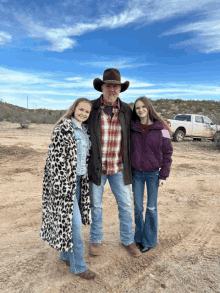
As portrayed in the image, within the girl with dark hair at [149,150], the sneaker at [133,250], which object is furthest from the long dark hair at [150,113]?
the sneaker at [133,250]

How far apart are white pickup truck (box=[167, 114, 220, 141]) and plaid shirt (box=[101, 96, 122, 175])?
40.0 feet

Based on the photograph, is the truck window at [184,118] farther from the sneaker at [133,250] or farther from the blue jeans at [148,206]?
the sneaker at [133,250]

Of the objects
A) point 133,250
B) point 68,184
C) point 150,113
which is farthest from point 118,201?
point 150,113

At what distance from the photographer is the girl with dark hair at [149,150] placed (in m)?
2.97

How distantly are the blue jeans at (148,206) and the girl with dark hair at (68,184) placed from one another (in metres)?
0.72

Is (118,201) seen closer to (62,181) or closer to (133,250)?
(133,250)

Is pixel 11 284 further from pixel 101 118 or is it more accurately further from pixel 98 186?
pixel 101 118

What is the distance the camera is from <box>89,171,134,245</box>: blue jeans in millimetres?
3023

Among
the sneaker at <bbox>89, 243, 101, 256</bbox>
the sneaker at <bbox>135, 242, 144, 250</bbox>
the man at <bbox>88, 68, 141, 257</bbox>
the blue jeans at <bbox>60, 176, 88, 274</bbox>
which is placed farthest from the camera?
the sneaker at <bbox>135, 242, 144, 250</bbox>

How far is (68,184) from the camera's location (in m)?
2.52

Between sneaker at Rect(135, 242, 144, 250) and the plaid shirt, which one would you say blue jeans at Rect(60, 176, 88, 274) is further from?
sneaker at Rect(135, 242, 144, 250)

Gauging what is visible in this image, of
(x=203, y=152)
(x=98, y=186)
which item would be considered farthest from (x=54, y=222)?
(x=203, y=152)

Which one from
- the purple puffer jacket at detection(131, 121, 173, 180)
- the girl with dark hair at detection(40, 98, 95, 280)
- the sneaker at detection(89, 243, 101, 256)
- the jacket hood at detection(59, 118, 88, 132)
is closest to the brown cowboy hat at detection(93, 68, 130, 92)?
the girl with dark hair at detection(40, 98, 95, 280)

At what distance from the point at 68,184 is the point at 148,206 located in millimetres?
1209
